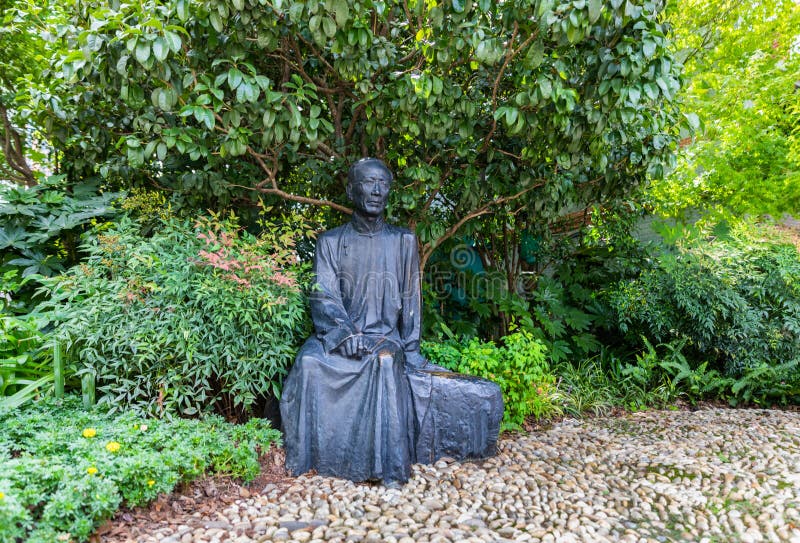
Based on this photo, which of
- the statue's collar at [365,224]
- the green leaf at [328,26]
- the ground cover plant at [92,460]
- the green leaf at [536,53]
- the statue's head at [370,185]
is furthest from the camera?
the statue's collar at [365,224]

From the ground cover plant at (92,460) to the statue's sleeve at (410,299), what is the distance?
1174 mm

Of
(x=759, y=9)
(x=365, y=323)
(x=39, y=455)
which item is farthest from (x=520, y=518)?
(x=759, y=9)

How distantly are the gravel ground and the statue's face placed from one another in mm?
1785

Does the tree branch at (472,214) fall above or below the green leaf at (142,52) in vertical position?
below

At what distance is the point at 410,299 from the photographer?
384 centimetres

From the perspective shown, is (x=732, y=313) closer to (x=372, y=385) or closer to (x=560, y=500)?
(x=560, y=500)

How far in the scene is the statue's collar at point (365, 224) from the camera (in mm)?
3767

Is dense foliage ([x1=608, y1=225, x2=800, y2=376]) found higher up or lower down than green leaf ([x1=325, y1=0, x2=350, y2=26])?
lower down

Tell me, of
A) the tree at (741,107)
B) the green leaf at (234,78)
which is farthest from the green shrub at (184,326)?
the tree at (741,107)

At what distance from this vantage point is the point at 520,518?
2689mm

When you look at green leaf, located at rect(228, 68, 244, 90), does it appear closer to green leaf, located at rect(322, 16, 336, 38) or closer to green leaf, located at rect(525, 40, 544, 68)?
green leaf, located at rect(322, 16, 336, 38)

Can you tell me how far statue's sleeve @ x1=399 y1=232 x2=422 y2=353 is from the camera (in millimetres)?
3830

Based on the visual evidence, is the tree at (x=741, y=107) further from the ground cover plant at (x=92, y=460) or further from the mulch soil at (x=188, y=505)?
the ground cover plant at (x=92, y=460)

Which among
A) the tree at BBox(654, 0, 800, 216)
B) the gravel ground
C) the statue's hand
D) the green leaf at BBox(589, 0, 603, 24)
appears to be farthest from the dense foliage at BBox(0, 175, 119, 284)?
the tree at BBox(654, 0, 800, 216)
